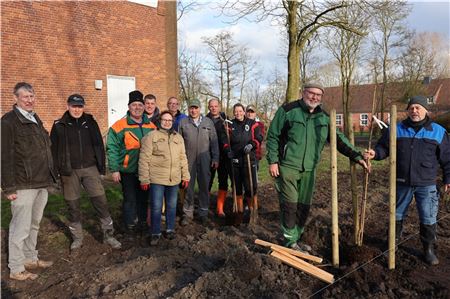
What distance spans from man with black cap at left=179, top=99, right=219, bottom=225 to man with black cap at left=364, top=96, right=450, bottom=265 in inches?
104

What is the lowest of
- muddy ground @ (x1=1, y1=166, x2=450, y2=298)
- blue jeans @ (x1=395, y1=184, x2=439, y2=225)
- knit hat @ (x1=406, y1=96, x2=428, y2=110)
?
muddy ground @ (x1=1, y1=166, x2=450, y2=298)

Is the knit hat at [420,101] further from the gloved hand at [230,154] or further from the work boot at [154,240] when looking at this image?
the work boot at [154,240]

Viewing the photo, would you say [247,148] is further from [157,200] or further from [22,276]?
[22,276]

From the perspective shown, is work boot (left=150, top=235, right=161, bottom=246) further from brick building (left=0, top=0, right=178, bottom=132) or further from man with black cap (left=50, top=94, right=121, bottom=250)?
brick building (left=0, top=0, right=178, bottom=132)

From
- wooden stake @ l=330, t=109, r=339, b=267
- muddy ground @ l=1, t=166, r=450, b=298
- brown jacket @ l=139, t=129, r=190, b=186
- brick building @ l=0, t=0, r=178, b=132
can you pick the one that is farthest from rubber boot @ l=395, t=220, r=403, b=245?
brick building @ l=0, t=0, r=178, b=132

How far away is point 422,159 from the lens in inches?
175

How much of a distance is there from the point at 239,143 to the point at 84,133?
2479 millimetres

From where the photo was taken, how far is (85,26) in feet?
44.5

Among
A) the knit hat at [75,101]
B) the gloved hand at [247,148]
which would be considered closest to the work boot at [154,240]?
the gloved hand at [247,148]

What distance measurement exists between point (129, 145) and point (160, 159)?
23.2 inches

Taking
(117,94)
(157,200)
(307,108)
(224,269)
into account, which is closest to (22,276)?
(157,200)

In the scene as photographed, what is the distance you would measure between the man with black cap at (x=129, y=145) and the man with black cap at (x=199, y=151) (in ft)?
2.19

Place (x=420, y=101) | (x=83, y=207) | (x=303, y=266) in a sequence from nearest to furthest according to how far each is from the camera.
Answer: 1. (x=303, y=266)
2. (x=420, y=101)
3. (x=83, y=207)

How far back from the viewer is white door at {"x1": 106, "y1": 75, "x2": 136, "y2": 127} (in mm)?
14625
